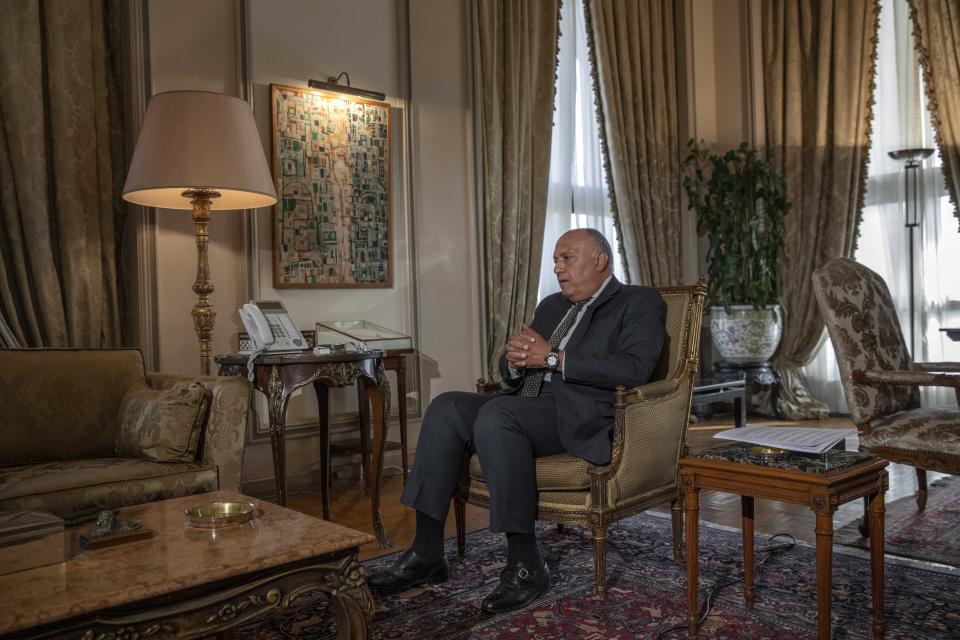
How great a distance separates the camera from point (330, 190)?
3.91 meters

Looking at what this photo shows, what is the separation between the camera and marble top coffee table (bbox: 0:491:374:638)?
1.29 metres

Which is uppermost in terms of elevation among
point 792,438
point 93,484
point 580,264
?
point 580,264

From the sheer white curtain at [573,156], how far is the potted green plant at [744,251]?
2.47ft

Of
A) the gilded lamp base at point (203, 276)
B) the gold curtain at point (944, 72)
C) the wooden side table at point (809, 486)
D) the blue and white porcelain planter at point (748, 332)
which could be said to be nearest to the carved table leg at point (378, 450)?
the gilded lamp base at point (203, 276)

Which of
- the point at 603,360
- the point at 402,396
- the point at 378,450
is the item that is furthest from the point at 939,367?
the point at 402,396

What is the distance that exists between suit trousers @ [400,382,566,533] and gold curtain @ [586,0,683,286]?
10.9 ft

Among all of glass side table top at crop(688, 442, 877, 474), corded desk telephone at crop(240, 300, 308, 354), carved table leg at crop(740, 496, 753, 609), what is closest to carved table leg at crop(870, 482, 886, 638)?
glass side table top at crop(688, 442, 877, 474)

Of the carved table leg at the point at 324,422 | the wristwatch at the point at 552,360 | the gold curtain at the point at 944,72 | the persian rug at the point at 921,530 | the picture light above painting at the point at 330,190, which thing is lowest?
the persian rug at the point at 921,530

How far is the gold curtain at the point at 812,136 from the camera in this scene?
5.66 metres

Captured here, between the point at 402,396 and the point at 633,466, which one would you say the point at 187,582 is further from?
the point at 402,396

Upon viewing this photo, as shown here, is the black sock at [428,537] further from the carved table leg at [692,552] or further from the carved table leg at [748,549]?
the carved table leg at [748,549]

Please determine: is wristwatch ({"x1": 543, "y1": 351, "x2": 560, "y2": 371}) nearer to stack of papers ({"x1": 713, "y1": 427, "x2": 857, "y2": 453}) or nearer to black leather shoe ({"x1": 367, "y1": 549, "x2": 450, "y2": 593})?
stack of papers ({"x1": 713, "y1": 427, "x2": 857, "y2": 453})

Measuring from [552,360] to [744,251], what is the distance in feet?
11.8

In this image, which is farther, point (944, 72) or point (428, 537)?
point (944, 72)
